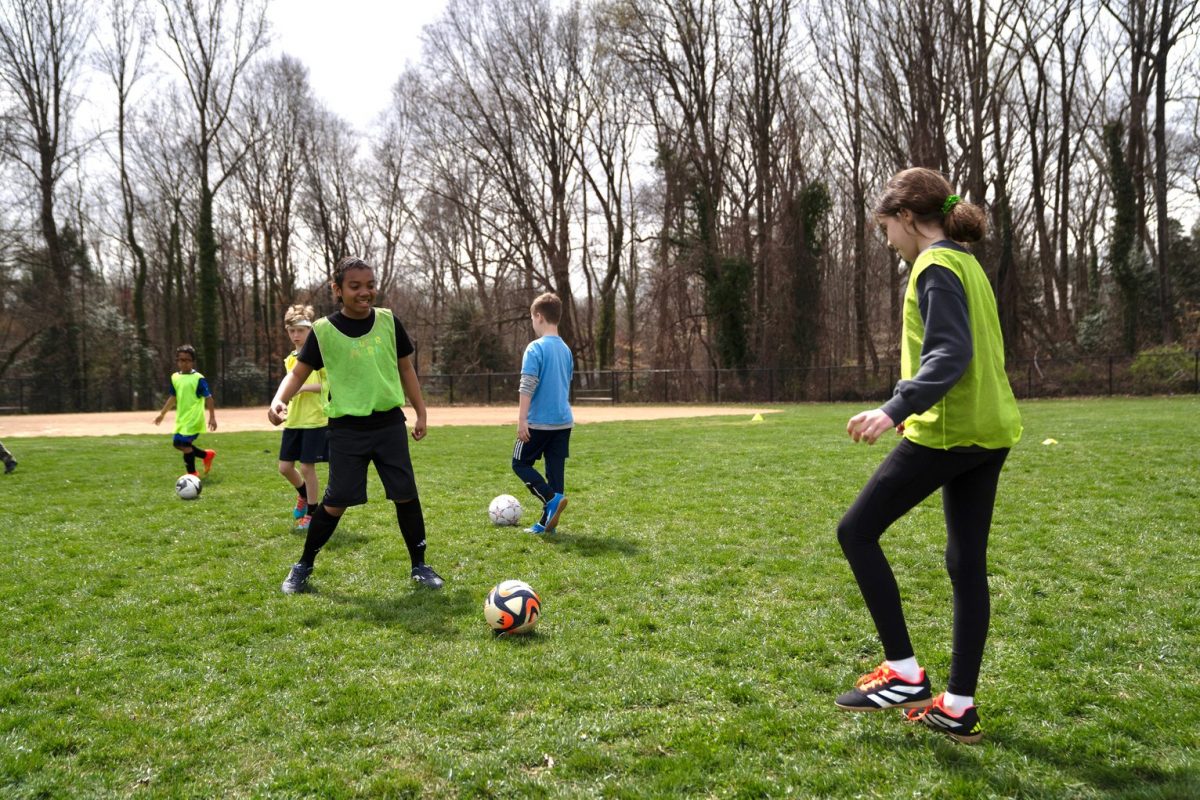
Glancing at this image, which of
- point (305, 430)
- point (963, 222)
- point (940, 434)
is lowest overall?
point (305, 430)

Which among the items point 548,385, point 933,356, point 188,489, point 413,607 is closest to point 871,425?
point 933,356

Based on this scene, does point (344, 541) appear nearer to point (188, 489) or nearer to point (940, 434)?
point (188, 489)

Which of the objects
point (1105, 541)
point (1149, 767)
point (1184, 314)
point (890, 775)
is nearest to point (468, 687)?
point (890, 775)

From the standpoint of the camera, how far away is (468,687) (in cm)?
331

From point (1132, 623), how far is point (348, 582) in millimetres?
4455

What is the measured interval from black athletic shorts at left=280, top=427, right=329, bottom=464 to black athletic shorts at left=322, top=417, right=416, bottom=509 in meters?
2.05

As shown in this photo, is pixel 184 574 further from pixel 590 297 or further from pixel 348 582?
pixel 590 297

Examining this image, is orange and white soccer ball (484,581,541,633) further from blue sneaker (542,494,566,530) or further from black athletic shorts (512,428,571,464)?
black athletic shorts (512,428,571,464)

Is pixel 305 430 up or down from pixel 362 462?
up

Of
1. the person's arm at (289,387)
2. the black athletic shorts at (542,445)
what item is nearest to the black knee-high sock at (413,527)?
the person's arm at (289,387)

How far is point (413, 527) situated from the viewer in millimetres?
5035

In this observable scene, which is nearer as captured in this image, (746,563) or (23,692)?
(23,692)

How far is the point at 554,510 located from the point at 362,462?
1.91 m

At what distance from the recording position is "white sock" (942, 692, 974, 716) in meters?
2.76
